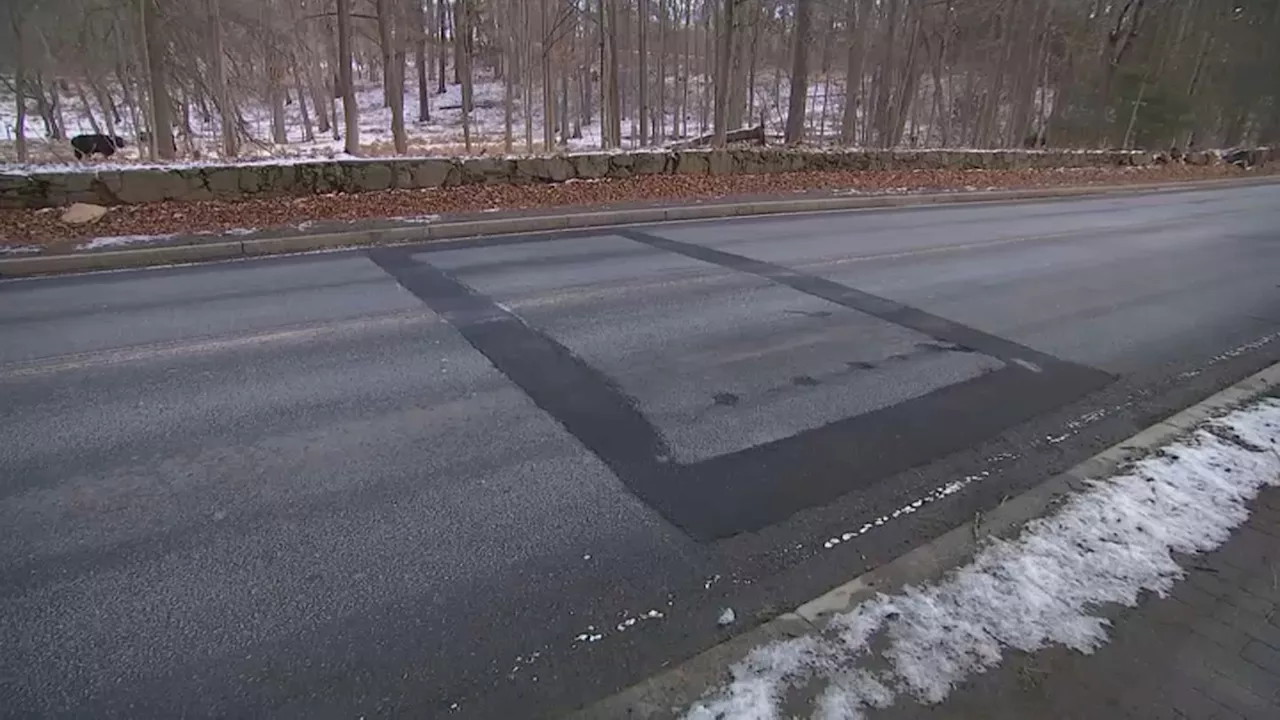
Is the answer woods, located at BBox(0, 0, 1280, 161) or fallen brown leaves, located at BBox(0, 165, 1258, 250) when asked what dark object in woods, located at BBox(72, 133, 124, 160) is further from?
fallen brown leaves, located at BBox(0, 165, 1258, 250)

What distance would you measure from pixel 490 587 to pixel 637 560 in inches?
26.1

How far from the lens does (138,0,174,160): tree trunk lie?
16.0 metres

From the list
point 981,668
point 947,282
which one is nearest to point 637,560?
point 981,668

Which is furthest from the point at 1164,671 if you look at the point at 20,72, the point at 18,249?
the point at 20,72

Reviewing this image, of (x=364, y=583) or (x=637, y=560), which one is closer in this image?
(x=364, y=583)

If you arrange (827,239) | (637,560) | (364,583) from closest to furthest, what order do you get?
(364,583)
(637,560)
(827,239)

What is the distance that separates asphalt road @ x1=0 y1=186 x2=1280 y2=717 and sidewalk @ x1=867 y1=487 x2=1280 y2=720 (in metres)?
0.79

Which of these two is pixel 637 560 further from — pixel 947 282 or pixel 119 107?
pixel 119 107

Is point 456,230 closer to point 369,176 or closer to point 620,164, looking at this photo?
point 369,176

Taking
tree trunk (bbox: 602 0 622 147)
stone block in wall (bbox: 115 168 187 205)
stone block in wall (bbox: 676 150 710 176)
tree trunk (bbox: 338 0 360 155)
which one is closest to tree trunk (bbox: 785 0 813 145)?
stone block in wall (bbox: 676 150 710 176)

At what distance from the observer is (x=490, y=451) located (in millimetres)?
4082

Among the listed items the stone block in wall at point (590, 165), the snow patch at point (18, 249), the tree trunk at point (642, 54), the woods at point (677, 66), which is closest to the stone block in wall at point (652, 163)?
the stone block in wall at point (590, 165)

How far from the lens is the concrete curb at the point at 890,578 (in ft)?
7.57

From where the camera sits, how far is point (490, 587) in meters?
2.97
